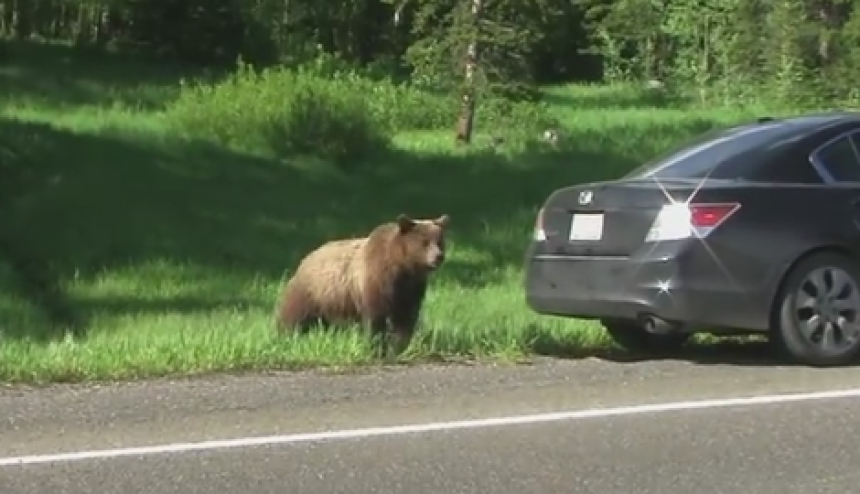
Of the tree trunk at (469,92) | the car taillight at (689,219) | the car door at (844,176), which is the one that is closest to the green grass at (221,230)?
the tree trunk at (469,92)

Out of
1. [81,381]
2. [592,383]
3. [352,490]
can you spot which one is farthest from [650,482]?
[81,381]

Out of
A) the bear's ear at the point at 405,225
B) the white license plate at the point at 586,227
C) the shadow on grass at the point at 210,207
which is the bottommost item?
the shadow on grass at the point at 210,207

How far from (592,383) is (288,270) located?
33.0 feet

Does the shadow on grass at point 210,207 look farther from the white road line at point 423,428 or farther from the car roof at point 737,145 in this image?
the white road line at point 423,428

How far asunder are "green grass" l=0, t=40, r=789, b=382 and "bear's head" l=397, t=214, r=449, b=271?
0.47m

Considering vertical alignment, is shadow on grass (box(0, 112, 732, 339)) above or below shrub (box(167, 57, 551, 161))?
below

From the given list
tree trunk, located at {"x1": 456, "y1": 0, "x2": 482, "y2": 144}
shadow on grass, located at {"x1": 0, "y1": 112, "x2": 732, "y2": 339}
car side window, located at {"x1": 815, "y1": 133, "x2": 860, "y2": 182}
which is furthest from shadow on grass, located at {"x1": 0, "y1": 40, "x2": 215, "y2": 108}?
car side window, located at {"x1": 815, "y1": 133, "x2": 860, "y2": 182}

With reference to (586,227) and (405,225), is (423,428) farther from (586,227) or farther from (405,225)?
(405,225)

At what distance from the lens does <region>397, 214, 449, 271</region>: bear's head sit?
10867 millimetres

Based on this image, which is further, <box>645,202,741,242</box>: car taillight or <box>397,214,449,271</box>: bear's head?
<box>397,214,449,271</box>: bear's head

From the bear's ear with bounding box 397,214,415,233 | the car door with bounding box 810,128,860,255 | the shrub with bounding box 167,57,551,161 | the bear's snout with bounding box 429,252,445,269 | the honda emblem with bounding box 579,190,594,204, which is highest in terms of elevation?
the car door with bounding box 810,128,860,255

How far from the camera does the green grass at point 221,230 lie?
1064 centimetres

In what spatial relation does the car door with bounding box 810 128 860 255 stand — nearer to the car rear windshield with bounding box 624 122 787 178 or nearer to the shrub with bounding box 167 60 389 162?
the car rear windshield with bounding box 624 122 787 178

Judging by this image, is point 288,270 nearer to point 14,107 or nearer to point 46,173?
point 46,173
